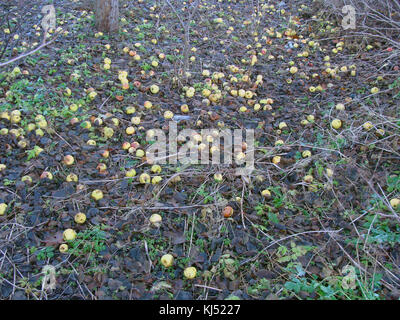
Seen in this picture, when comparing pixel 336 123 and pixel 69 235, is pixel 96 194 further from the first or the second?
pixel 336 123

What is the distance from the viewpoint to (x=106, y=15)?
198 inches

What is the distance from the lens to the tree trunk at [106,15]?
494 cm

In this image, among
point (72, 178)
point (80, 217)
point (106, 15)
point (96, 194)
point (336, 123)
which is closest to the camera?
point (80, 217)

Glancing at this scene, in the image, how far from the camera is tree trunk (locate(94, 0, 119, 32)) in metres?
4.94

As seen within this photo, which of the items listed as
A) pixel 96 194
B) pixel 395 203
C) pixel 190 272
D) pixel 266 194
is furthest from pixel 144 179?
pixel 395 203

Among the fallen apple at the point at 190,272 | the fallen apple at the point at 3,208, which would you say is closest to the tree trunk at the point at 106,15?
the fallen apple at the point at 3,208

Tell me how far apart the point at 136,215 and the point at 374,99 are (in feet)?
10.4

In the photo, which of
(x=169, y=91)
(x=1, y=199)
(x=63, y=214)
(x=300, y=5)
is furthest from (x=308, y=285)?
(x=300, y=5)

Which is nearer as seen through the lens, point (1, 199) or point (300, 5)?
point (1, 199)

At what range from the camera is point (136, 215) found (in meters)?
2.71

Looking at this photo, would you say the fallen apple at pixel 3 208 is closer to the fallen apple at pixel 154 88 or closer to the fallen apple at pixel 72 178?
the fallen apple at pixel 72 178

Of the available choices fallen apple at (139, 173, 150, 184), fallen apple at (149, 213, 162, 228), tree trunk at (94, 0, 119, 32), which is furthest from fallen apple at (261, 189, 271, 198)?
tree trunk at (94, 0, 119, 32)

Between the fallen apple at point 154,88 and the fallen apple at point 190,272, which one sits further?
the fallen apple at point 154,88

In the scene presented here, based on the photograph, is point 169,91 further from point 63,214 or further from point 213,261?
point 213,261
